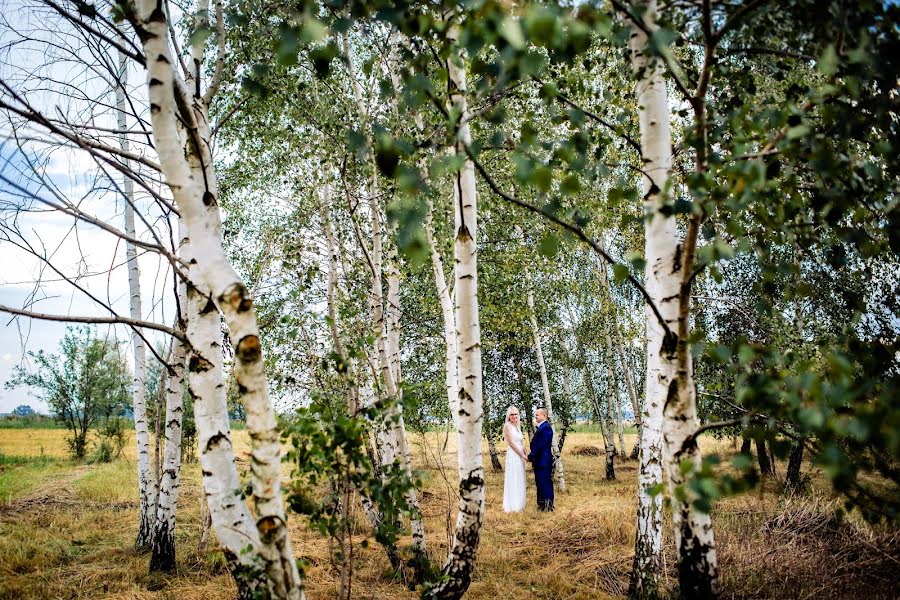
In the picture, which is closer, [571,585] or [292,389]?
[571,585]

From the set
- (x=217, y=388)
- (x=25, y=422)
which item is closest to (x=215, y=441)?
(x=217, y=388)

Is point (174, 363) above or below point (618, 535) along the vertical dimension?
above

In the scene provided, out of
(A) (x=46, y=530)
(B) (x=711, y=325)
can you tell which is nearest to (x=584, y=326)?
(B) (x=711, y=325)

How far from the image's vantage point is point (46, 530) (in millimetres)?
7922

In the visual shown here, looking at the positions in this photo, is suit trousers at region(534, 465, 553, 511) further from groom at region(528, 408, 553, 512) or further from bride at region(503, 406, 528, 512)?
bride at region(503, 406, 528, 512)

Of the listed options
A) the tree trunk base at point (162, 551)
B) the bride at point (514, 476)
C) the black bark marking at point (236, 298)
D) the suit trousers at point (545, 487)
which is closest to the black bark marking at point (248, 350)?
the black bark marking at point (236, 298)

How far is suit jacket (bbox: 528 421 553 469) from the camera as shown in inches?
398

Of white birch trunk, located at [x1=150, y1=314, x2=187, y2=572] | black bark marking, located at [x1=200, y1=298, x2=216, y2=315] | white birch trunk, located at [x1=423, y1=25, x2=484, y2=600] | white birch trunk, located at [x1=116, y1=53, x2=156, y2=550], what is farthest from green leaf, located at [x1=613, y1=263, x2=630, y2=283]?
white birch trunk, located at [x1=116, y1=53, x2=156, y2=550]

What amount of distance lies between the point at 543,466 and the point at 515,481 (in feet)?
2.19

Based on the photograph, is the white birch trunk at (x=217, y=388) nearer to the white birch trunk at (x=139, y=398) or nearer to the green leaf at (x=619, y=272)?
the green leaf at (x=619, y=272)

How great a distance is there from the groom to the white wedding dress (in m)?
0.31

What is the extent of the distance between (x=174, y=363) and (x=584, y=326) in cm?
1295

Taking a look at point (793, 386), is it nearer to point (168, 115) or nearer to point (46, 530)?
point (168, 115)

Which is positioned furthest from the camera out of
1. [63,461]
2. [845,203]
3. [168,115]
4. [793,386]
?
[63,461]
